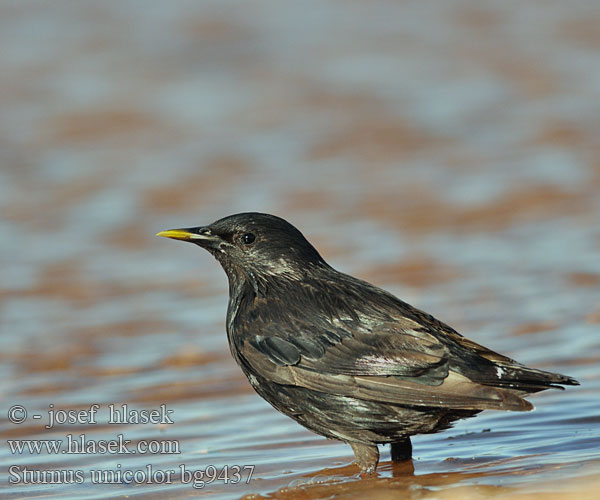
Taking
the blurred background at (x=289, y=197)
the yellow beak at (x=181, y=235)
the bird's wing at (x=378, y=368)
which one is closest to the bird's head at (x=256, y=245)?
the yellow beak at (x=181, y=235)

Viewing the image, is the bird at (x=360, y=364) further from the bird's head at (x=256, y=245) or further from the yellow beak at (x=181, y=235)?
the yellow beak at (x=181, y=235)

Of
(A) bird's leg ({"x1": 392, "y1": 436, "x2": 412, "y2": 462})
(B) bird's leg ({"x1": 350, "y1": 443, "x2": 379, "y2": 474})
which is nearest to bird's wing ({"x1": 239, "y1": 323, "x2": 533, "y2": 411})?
(B) bird's leg ({"x1": 350, "y1": 443, "x2": 379, "y2": 474})

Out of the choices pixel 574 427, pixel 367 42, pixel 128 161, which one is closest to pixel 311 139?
pixel 128 161

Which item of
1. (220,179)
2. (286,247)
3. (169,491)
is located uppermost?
(220,179)

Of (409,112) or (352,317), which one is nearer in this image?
(352,317)

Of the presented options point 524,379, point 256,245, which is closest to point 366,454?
point 524,379

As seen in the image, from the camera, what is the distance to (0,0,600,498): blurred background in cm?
546

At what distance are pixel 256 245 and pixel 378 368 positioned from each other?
1020mm

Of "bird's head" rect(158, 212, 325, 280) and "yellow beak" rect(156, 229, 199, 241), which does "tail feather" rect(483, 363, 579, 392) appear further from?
"yellow beak" rect(156, 229, 199, 241)

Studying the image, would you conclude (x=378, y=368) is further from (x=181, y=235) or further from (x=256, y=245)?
(x=181, y=235)

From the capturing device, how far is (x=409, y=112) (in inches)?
527

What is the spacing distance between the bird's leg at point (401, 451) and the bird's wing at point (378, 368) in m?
0.43

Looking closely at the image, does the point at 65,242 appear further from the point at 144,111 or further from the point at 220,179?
the point at 144,111

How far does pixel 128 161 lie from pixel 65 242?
2.57 m
